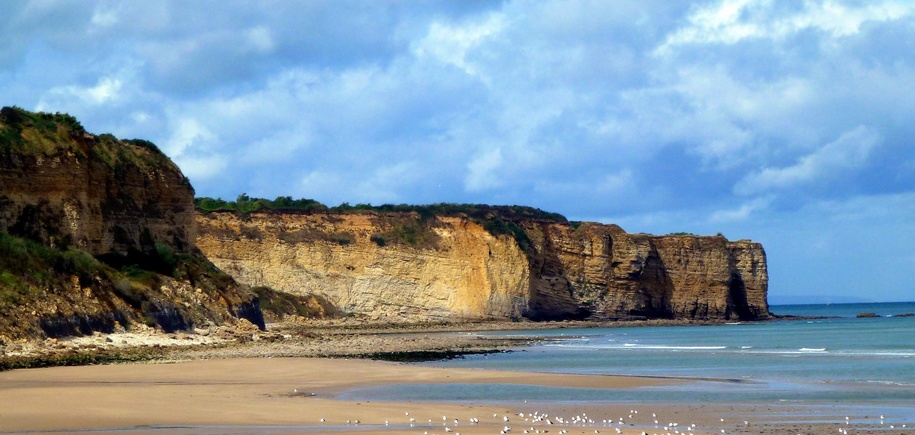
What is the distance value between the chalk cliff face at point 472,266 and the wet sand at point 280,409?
4122 cm

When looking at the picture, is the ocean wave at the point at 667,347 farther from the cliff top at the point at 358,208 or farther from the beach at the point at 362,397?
the cliff top at the point at 358,208

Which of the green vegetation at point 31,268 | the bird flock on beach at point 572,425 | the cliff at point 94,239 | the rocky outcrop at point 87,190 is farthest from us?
the rocky outcrop at point 87,190

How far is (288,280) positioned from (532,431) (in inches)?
2016

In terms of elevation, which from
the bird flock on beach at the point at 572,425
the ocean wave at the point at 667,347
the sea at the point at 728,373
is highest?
the ocean wave at the point at 667,347

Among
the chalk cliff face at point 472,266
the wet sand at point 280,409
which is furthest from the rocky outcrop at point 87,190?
the chalk cliff face at point 472,266

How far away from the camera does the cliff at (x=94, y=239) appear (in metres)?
29.1

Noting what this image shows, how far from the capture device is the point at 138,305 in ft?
109

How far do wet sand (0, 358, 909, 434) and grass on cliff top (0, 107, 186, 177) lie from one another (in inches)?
623

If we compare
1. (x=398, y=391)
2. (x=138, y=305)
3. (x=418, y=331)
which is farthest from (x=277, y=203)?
(x=398, y=391)

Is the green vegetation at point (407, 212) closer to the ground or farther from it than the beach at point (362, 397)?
farther from it

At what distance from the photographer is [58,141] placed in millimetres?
36781

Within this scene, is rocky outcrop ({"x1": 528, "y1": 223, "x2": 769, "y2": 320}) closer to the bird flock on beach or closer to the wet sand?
the wet sand

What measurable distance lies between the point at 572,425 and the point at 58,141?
28.6m

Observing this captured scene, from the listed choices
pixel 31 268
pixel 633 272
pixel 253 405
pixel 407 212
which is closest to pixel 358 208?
pixel 407 212
